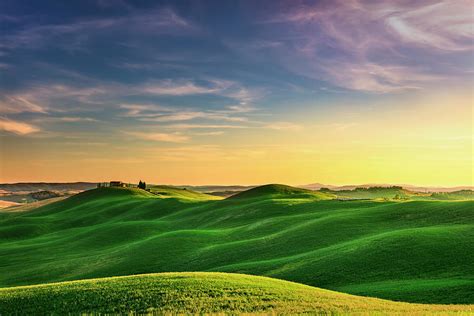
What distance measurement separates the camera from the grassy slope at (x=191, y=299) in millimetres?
20188

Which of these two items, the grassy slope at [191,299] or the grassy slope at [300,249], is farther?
the grassy slope at [300,249]

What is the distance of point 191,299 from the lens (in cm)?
2144

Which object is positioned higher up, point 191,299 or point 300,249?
point 191,299

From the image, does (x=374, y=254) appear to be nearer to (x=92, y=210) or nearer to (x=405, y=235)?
(x=405, y=235)

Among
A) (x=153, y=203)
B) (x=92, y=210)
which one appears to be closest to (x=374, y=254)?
(x=153, y=203)

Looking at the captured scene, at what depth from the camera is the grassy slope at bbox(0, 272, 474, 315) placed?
20.2m

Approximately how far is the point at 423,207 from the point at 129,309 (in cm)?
4354

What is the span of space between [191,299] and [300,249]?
25729 mm

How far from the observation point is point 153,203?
11506cm

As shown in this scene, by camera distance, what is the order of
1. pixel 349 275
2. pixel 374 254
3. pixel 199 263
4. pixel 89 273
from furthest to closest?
1. pixel 89 273
2. pixel 199 263
3. pixel 374 254
4. pixel 349 275

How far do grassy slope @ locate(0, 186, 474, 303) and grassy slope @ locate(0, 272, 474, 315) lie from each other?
696 cm

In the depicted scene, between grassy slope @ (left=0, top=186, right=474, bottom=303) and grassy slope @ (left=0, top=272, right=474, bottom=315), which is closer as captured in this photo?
grassy slope @ (left=0, top=272, right=474, bottom=315)

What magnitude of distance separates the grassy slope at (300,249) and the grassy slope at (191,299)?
22.9ft

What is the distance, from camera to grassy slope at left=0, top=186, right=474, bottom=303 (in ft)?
106
